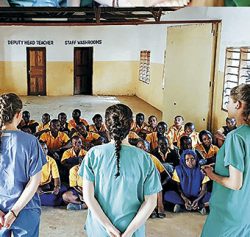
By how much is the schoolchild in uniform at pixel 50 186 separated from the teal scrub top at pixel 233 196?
6.14 ft

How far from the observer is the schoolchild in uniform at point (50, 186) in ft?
11.1

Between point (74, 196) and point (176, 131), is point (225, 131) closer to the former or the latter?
point (176, 131)

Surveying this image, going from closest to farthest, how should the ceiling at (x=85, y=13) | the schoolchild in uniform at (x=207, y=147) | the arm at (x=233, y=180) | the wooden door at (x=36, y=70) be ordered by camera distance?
the ceiling at (x=85, y=13) → the arm at (x=233, y=180) → the schoolchild in uniform at (x=207, y=147) → the wooden door at (x=36, y=70)

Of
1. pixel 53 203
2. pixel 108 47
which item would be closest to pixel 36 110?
pixel 108 47

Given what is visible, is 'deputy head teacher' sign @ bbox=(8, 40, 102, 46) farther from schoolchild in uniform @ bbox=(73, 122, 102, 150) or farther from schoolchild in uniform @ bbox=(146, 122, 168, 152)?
schoolchild in uniform @ bbox=(146, 122, 168, 152)

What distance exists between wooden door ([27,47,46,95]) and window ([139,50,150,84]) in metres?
2.58

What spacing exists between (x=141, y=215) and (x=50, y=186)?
82.2 inches

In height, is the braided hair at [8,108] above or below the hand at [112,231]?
above

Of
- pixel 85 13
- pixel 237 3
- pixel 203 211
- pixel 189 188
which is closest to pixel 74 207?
pixel 189 188

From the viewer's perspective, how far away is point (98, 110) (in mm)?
8758

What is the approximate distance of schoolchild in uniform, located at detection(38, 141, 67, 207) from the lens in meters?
3.38

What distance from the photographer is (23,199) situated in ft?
5.36

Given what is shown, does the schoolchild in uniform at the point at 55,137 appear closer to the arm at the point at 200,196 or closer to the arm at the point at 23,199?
the arm at the point at 200,196

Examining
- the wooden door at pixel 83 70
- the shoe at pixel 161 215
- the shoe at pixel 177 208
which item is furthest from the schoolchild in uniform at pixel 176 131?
the wooden door at pixel 83 70
